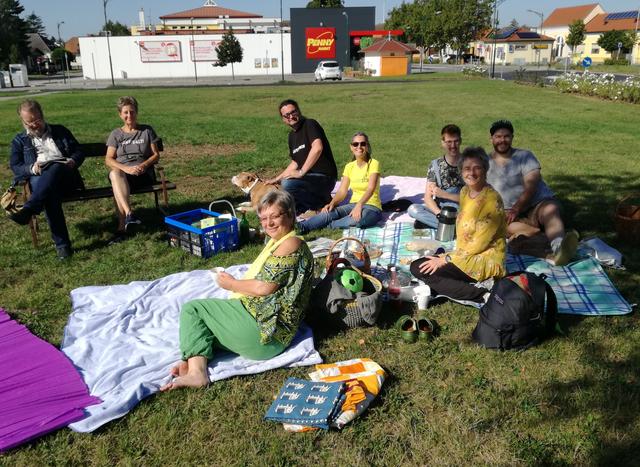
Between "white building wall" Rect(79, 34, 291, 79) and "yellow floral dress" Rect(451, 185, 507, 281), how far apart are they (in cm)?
6117

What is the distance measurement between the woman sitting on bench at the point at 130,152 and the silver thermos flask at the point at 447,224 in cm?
379

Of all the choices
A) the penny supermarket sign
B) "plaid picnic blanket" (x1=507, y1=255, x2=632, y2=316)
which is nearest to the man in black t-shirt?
"plaid picnic blanket" (x1=507, y1=255, x2=632, y2=316)

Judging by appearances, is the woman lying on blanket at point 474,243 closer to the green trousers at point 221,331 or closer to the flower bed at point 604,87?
the green trousers at point 221,331

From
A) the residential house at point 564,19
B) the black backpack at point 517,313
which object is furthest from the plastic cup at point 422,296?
the residential house at point 564,19

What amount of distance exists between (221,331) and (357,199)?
362 centimetres

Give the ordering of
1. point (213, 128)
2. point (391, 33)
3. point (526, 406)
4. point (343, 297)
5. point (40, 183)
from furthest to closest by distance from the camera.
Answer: point (391, 33)
point (213, 128)
point (40, 183)
point (343, 297)
point (526, 406)

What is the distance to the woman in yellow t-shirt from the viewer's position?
659cm

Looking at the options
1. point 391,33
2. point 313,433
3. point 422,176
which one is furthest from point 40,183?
point 391,33

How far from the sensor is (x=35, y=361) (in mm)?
3820

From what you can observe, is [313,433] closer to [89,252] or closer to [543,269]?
[543,269]

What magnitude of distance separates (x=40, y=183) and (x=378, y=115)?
14126 mm

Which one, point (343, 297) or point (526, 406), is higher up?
point (343, 297)

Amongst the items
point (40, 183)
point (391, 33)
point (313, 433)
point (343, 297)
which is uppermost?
point (391, 33)

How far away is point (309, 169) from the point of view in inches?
279
